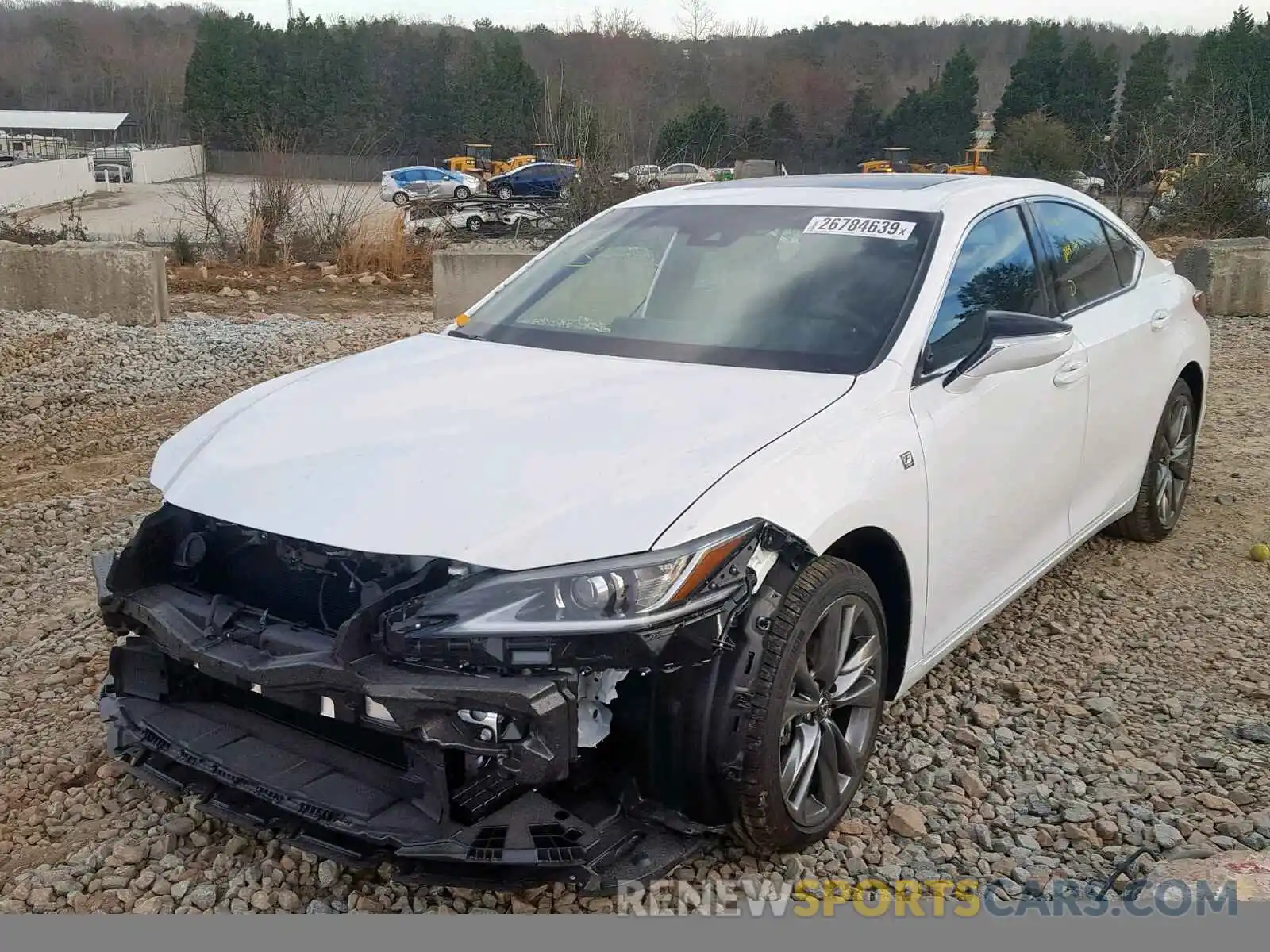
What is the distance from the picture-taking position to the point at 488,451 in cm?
284

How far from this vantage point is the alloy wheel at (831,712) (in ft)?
9.05

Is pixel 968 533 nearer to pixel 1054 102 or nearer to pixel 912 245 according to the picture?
pixel 912 245

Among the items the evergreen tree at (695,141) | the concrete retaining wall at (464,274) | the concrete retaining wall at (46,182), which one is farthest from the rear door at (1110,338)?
the concrete retaining wall at (46,182)

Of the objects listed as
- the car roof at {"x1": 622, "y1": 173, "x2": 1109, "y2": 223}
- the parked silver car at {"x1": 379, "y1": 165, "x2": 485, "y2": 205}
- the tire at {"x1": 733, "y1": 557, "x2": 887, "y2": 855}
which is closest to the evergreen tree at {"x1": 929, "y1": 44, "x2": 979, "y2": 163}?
the parked silver car at {"x1": 379, "y1": 165, "x2": 485, "y2": 205}

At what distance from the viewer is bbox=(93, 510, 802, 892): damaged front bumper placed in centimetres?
236

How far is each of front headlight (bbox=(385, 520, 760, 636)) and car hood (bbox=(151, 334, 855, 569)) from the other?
0.05m

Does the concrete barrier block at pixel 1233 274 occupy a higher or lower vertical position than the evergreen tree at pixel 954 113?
lower

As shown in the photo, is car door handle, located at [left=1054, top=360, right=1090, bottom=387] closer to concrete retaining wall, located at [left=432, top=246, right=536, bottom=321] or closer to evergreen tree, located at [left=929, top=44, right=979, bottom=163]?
concrete retaining wall, located at [left=432, top=246, right=536, bottom=321]

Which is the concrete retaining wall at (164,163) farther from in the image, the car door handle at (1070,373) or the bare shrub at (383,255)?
the car door handle at (1070,373)

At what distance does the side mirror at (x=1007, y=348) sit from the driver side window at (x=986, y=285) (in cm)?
7

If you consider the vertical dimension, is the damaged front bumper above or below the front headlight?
below

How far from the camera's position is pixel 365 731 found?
2.62 meters

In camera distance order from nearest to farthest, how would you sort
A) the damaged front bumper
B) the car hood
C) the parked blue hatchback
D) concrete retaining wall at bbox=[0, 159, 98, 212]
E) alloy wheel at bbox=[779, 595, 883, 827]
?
the damaged front bumper
the car hood
alloy wheel at bbox=[779, 595, 883, 827]
the parked blue hatchback
concrete retaining wall at bbox=[0, 159, 98, 212]

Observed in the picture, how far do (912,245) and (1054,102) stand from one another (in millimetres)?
72457
